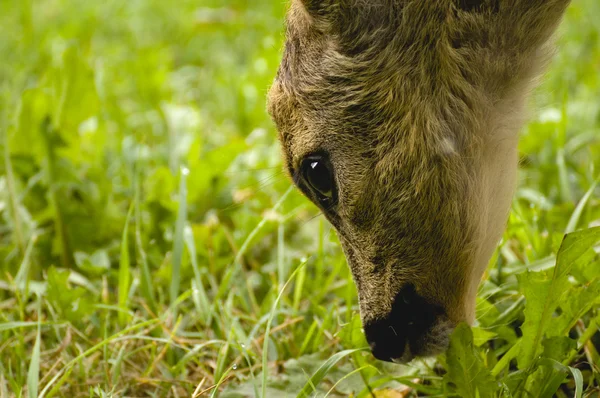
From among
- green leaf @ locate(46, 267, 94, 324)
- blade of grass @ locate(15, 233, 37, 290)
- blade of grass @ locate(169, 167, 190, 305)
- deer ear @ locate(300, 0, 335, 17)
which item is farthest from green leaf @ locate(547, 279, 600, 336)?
blade of grass @ locate(15, 233, 37, 290)

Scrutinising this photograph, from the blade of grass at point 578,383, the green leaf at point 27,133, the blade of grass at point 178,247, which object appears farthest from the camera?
the green leaf at point 27,133

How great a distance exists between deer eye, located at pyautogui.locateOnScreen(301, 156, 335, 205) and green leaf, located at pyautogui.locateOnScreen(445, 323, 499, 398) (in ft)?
1.89

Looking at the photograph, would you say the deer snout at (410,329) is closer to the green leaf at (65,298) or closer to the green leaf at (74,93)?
the green leaf at (65,298)

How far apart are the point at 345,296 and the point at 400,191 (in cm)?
74

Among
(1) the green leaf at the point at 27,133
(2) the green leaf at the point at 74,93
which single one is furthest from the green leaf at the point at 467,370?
(2) the green leaf at the point at 74,93

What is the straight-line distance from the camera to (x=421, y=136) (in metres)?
2.08

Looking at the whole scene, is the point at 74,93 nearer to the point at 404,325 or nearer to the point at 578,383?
the point at 404,325

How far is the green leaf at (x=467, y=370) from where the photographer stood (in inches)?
77.0

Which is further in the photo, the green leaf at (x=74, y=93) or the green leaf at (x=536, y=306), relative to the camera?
the green leaf at (x=74, y=93)

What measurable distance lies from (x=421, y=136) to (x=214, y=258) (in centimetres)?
134

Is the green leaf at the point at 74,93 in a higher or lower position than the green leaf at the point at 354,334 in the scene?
higher

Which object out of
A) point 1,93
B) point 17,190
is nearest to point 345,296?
point 17,190

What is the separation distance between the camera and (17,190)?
348 cm

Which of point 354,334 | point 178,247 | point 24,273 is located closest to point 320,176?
point 354,334
